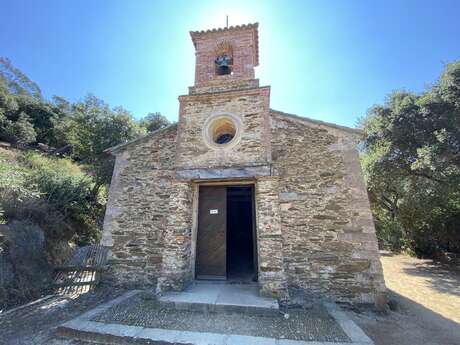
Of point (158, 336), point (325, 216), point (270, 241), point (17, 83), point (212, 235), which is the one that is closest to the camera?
point (158, 336)

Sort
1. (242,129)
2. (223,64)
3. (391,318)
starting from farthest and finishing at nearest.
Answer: (223,64), (242,129), (391,318)

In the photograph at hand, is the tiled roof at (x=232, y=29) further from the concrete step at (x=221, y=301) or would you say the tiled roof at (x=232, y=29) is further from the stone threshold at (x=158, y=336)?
the stone threshold at (x=158, y=336)

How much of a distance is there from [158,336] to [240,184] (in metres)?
4.05

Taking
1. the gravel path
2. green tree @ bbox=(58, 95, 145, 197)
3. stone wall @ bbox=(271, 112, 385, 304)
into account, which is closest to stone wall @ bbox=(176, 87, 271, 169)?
stone wall @ bbox=(271, 112, 385, 304)

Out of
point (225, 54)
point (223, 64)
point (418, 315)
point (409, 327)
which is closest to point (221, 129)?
point (223, 64)

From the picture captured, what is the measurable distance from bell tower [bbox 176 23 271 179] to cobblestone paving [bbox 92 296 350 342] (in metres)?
3.25

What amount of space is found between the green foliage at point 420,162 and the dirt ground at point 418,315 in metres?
4.06

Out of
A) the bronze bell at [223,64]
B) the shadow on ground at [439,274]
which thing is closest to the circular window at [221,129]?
the bronze bell at [223,64]

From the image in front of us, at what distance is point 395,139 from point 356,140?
19.4 ft

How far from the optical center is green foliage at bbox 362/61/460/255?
28.3 ft

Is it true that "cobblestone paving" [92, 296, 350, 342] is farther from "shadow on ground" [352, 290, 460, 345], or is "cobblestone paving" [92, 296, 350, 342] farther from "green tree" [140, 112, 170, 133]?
"green tree" [140, 112, 170, 133]

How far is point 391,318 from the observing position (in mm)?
4734

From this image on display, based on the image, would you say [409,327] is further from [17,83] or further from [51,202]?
[17,83]

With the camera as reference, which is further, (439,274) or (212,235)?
(439,274)
